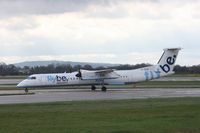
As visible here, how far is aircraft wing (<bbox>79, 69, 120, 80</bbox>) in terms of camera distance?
62.0 meters

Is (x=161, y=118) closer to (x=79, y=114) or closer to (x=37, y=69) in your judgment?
(x=79, y=114)

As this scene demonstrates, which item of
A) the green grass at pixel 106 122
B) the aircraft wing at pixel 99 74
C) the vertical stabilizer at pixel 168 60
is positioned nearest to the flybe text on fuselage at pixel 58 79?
the aircraft wing at pixel 99 74

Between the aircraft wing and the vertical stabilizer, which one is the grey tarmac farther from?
the vertical stabilizer

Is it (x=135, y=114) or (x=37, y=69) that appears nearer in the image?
(x=135, y=114)

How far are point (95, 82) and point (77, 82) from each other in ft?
7.73

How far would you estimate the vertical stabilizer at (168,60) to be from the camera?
213 ft

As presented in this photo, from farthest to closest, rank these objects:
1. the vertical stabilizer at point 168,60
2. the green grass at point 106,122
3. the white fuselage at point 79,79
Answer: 1. the vertical stabilizer at point 168,60
2. the white fuselage at point 79,79
3. the green grass at point 106,122

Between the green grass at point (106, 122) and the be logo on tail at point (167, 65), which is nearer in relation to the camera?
the green grass at point (106, 122)

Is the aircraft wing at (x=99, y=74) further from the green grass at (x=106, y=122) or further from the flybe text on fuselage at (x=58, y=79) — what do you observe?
the green grass at (x=106, y=122)

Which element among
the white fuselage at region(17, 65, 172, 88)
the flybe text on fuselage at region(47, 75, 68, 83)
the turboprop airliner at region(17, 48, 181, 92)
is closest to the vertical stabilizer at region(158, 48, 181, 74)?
the turboprop airliner at region(17, 48, 181, 92)

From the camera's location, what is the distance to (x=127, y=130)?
16891 millimetres

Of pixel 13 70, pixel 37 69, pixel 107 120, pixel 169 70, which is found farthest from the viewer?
pixel 13 70

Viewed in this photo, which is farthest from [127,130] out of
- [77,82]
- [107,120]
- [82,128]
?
[77,82]

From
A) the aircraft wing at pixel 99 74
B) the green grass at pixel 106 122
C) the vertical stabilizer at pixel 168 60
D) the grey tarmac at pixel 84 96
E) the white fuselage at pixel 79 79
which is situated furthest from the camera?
the vertical stabilizer at pixel 168 60
